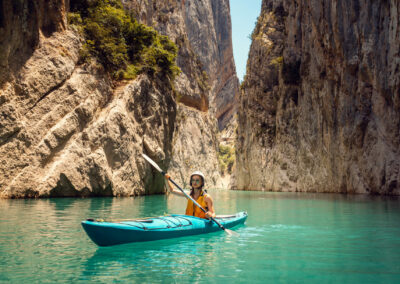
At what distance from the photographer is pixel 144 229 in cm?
693

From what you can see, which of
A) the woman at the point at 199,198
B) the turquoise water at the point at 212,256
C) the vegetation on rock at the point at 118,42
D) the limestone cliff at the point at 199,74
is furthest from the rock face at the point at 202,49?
the turquoise water at the point at 212,256

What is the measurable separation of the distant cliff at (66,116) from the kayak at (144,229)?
11.9 m

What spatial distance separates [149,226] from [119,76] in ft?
60.8

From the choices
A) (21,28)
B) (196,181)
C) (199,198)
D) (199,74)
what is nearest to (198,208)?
(199,198)

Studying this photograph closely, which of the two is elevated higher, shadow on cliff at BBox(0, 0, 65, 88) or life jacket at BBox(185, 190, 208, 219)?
shadow on cliff at BBox(0, 0, 65, 88)

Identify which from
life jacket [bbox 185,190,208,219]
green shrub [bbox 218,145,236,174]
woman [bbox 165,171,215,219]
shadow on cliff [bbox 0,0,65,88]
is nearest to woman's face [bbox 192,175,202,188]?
woman [bbox 165,171,215,219]

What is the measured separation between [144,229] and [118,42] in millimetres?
19481

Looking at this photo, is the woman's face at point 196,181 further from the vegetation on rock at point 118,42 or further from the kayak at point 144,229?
the vegetation on rock at point 118,42

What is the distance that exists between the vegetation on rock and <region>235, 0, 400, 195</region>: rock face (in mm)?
13146

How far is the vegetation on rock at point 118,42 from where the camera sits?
2234 centimetres

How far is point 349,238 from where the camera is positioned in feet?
26.0

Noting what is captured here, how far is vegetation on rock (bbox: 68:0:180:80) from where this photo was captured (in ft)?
73.3

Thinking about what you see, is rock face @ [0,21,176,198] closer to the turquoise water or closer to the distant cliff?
the distant cliff

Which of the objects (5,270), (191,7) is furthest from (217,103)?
(5,270)
